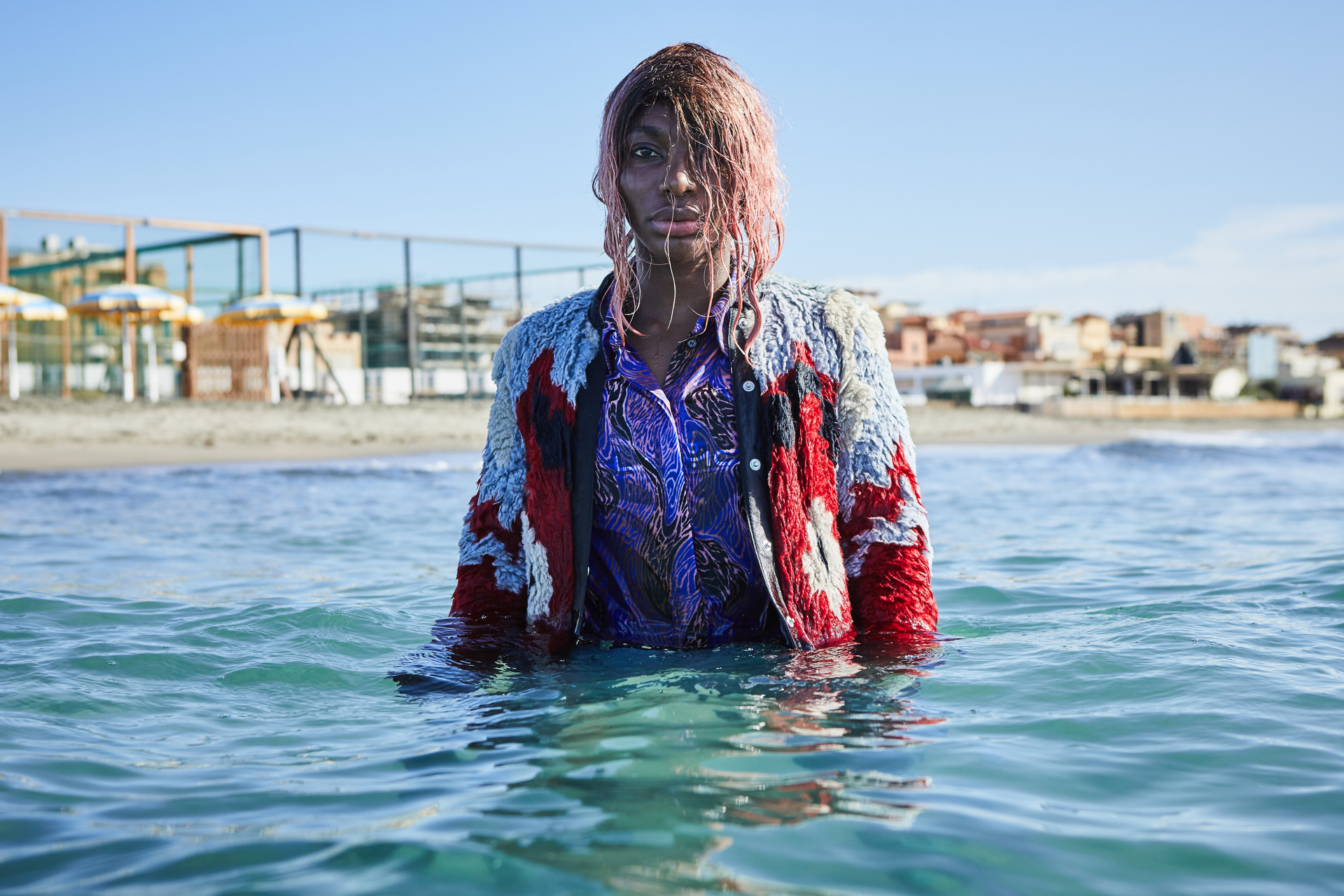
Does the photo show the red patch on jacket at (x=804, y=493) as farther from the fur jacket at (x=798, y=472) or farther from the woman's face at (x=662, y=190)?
the woman's face at (x=662, y=190)

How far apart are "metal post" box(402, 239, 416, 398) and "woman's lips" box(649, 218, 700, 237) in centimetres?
2240

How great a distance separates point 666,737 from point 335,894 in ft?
2.54

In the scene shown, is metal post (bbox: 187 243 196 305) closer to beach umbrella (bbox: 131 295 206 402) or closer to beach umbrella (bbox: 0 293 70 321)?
beach umbrella (bbox: 131 295 206 402)

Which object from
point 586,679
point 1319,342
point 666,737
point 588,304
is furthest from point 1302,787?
point 1319,342

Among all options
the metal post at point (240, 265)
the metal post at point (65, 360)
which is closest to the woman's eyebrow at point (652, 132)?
the metal post at point (240, 265)

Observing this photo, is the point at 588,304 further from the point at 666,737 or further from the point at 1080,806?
Result: the point at 1080,806

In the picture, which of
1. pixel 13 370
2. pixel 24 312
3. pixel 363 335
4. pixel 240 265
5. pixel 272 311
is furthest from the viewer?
pixel 363 335

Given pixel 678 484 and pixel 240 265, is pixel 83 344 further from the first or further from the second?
pixel 678 484

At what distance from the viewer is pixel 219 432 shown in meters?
17.3

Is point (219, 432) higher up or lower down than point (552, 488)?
lower down

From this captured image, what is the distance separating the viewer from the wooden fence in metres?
23.5

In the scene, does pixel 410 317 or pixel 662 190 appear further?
pixel 410 317

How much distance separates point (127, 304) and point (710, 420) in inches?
820

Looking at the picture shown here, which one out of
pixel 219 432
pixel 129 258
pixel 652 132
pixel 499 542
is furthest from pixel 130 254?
pixel 652 132
